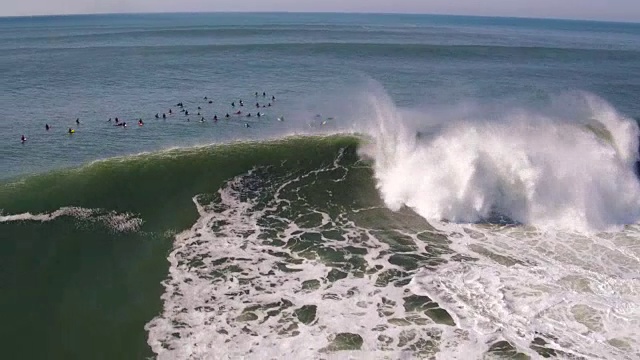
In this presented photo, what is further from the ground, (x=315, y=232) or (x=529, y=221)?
(x=529, y=221)

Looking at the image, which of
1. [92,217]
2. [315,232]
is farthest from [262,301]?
[92,217]

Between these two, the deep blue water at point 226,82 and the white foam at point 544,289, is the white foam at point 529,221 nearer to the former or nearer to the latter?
the white foam at point 544,289

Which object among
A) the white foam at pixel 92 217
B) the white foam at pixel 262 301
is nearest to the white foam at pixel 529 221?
the white foam at pixel 262 301

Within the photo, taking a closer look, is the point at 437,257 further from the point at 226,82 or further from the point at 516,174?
the point at 226,82

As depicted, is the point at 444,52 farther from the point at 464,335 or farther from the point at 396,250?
the point at 464,335

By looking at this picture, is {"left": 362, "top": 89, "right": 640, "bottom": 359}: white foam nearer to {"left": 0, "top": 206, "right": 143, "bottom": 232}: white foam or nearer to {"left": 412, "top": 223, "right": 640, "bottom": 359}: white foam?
{"left": 412, "top": 223, "right": 640, "bottom": 359}: white foam

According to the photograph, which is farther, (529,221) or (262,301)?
(529,221)
